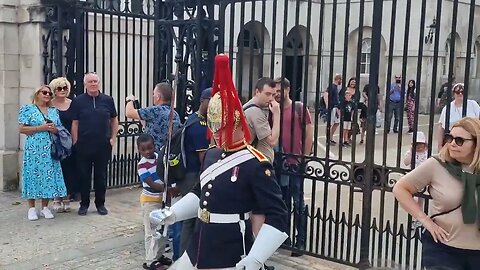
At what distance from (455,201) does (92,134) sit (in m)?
5.35

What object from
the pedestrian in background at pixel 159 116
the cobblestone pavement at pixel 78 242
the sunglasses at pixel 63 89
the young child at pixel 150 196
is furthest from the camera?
the sunglasses at pixel 63 89

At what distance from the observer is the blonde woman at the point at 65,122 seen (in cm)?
793

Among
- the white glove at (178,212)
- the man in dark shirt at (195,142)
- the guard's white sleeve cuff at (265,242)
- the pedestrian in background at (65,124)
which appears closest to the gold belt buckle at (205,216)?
the white glove at (178,212)

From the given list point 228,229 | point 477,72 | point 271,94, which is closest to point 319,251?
Answer: point 271,94

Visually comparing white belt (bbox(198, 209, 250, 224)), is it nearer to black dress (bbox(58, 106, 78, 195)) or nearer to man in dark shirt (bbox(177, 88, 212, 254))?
man in dark shirt (bbox(177, 88, 212, 254))

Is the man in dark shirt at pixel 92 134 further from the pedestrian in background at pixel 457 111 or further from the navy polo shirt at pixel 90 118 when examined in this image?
the pedestrian in background at pixel 457 111

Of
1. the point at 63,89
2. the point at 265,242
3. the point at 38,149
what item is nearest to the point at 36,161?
the point at 38,149

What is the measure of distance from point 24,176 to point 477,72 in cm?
1936

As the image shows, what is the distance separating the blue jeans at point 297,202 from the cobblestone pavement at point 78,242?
0.95 ft

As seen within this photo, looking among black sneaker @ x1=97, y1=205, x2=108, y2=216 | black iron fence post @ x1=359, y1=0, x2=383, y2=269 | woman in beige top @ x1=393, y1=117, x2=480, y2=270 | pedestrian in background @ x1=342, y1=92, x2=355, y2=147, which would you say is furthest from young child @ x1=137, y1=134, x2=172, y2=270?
pedestrian in background @ x1=342, y1=92, x2=355, y2=147

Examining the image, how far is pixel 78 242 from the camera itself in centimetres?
673

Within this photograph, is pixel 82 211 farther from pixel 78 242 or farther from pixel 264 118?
pixel 264 118

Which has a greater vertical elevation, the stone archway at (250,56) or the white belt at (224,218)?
the stone archway at (250,56)

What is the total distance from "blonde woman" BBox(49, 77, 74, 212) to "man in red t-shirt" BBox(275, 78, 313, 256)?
3.26m
